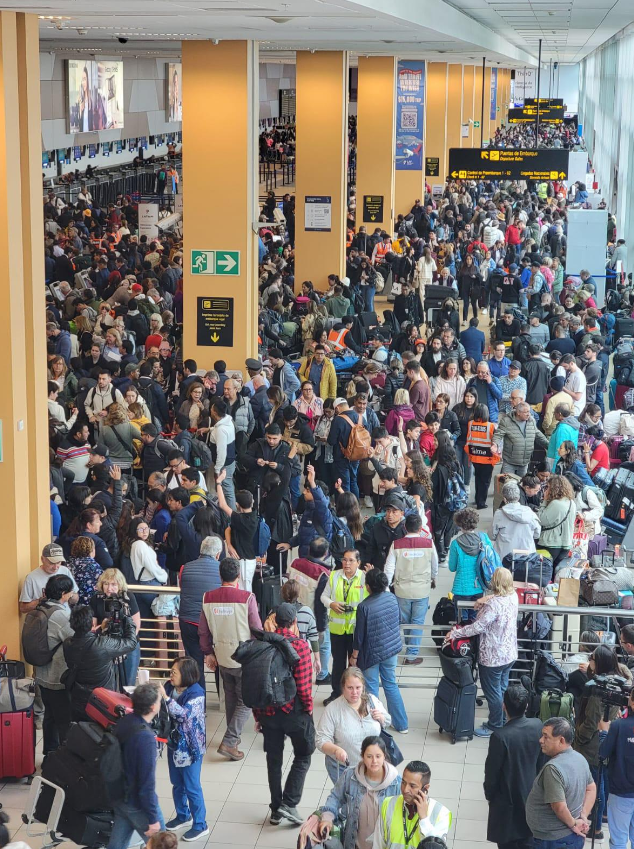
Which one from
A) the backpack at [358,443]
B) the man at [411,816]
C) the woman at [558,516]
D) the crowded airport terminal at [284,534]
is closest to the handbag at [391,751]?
the crowded airport terminal at [284,534]

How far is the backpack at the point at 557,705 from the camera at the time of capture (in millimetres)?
7297

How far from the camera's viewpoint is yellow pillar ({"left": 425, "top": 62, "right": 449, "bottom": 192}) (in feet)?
113

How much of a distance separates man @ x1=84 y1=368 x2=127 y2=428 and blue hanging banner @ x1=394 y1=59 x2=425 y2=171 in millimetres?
17304

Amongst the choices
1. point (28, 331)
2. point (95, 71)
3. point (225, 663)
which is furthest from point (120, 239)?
point (225, 663)

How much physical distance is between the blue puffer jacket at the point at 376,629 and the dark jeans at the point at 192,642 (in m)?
1.14

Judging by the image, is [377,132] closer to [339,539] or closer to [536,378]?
[536,378]

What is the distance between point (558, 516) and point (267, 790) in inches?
136

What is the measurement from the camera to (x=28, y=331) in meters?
8.72

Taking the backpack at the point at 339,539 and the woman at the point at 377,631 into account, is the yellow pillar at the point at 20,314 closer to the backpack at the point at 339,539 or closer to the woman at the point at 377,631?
the backpack at the point at 339,539

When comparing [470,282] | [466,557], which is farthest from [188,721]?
[470,282]

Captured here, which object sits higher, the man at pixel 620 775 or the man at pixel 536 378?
the man at pixel 536 378

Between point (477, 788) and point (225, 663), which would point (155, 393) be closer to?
point (225, 663)

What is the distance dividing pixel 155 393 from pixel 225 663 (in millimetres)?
5472

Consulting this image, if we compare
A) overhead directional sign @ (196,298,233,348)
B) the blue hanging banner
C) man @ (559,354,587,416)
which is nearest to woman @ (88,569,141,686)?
man @ (559,354,587,416)
